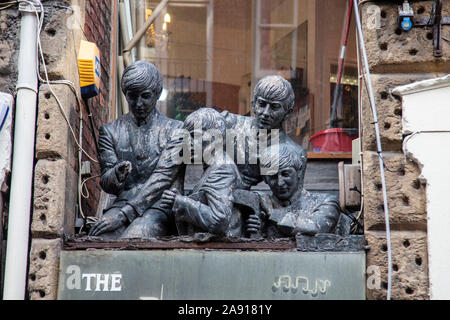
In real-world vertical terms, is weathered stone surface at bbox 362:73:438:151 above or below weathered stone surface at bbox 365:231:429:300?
above

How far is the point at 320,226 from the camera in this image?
6.44 m

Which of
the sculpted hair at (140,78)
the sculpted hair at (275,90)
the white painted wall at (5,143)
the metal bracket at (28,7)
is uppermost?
the metal bracket at (28,7)

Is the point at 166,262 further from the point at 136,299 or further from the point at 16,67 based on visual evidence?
the point at 16,67

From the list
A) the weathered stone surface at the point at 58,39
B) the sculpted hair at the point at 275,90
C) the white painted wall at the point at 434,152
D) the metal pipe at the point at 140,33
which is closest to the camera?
the white painted wall at the point at 434,152

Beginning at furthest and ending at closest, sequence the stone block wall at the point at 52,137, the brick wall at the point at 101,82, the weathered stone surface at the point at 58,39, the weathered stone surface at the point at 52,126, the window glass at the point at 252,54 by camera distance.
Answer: the window glass at the point at 252,54
the brick wall at the point at 101,82
the weathered stone surface at the point at 58,39
the weathered stone surface at the point at 52,126
the stone block wall at the point at 52,137

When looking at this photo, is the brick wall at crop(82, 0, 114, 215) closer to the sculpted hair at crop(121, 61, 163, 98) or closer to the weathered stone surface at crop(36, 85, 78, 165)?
the sculpted hair at crop(121, 61, 163, 98)

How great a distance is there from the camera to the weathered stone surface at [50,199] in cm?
617

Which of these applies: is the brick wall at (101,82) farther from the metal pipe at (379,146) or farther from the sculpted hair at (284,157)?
the metal pipe at (379,146)

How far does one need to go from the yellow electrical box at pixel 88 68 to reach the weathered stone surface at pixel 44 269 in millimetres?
1146

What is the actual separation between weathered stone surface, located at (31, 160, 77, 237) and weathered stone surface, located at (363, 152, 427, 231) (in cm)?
180

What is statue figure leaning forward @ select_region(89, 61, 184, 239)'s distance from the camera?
21.5ft

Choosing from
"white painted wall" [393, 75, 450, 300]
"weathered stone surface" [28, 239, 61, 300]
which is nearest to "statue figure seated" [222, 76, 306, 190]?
"white painted wall" [393, 75, 450, 300]

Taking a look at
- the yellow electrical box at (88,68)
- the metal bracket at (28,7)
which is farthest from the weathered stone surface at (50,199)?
the metal bracket at (28,7)

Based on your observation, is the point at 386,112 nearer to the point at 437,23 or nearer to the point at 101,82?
the point at 437,23
